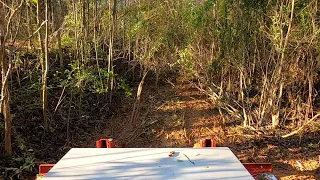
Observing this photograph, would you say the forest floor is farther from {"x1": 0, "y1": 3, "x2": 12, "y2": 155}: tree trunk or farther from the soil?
{"x1": 0, "y1": 3, "x2": 12, "y2": 155}: tree trunk

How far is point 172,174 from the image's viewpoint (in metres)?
2.05

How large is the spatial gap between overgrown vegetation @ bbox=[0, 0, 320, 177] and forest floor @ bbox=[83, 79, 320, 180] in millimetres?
230

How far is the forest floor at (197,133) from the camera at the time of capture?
4963 millimetres

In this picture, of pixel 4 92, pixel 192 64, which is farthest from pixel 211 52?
pixel 4 92

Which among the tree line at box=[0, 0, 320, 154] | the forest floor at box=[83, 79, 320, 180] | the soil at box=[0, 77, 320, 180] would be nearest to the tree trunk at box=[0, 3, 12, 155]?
the tree line at box=[0, 0, 320, 154]

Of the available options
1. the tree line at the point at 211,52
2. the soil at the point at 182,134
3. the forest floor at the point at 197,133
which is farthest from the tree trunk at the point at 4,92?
the forest floor at the point at 197,133

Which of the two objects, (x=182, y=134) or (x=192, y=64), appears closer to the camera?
(x=182, y=134)

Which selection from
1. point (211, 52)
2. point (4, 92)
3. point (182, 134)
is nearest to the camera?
point (4, 92)

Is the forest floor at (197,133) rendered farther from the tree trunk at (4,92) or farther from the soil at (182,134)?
the tree trunk at (4,92)

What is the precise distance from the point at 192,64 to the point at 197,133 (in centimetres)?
131

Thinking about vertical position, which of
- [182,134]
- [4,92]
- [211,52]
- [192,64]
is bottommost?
[182,134]

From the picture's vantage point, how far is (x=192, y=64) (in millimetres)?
6477

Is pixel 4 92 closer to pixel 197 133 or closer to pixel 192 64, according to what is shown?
pixel 197 133

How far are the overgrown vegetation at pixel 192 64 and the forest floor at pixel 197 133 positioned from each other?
0.76 feet
